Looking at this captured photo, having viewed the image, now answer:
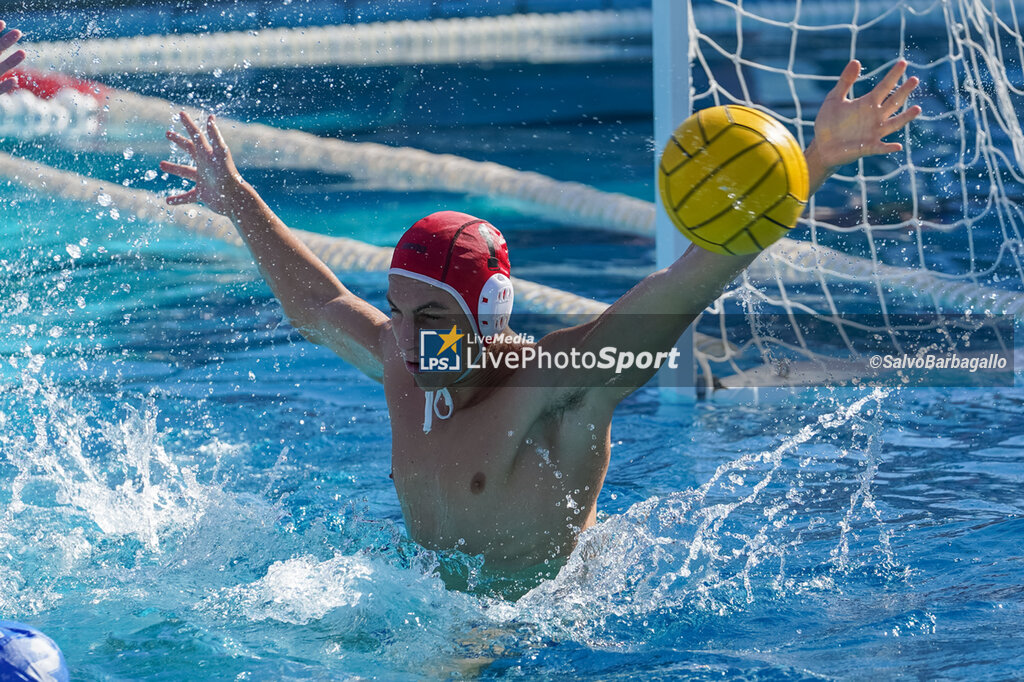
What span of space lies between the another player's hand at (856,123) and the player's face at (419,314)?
840 mm

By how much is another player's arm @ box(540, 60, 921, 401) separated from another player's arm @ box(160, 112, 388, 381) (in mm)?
1054

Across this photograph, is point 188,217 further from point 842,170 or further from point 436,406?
point 436,406

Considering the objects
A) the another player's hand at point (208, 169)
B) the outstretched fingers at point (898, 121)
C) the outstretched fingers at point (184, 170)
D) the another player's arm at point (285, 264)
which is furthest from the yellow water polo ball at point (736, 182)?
the outstretched fingers at point (184, 170)

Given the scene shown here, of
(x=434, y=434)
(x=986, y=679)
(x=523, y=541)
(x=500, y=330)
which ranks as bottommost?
(x=986, y=679)

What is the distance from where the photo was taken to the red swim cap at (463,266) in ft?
7.68

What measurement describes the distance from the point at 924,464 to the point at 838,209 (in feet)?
11.4

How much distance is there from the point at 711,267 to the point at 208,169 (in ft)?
5.91

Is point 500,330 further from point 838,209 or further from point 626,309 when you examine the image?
point 838,209

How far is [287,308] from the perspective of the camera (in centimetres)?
312

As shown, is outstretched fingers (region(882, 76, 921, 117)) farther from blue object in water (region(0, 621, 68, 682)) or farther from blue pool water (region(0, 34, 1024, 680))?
blue object in water (region(0, 621, 68, 682))

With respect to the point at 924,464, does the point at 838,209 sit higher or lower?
higher

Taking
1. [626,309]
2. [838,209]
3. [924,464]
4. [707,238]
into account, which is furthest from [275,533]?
[838,209]

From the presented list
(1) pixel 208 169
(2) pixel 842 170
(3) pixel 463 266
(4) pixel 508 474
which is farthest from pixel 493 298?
(2) pixel 842 170

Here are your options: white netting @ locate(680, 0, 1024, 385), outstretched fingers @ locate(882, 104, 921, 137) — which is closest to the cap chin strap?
outstretched fingers @ locate(882, 104, 921, 137)
